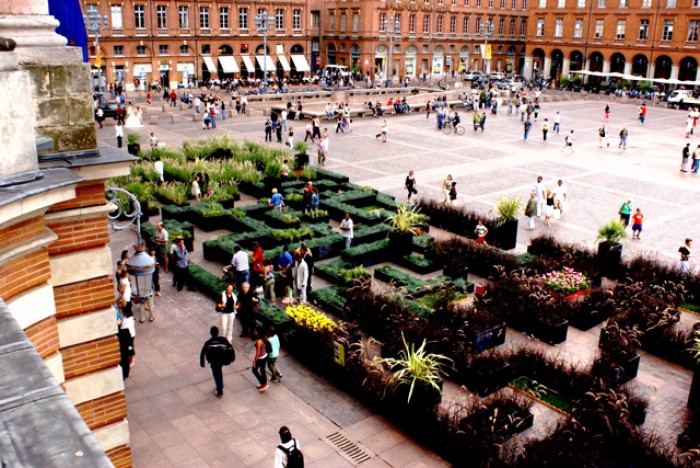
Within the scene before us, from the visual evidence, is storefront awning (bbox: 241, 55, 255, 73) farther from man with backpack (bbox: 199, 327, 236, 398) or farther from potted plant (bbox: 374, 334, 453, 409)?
potted plant (bbox: 374, 334, 453, 409)

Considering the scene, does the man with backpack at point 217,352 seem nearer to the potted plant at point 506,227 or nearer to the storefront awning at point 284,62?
the potted plant at point 506,227

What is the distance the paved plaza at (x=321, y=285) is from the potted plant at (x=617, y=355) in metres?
0.39

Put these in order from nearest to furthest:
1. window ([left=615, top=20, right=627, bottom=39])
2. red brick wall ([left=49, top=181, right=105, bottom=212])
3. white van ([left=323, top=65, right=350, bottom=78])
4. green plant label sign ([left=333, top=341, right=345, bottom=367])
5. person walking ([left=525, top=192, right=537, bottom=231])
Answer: red brick wall ([left=49, top=181, right=105, bottom=212])
green plant label sign ([left=333, top=341, right=345, bottom=367])
person walking ([left=525, top=192, right=537, bottom=231])
window ([left=615, top=20, right=627, bottom=39])
white van ([left=323, top=65, right=350, bottom=78])

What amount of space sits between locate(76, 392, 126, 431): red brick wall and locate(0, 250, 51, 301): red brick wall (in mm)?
2157

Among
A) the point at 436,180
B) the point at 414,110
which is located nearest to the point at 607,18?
the point at 414,110

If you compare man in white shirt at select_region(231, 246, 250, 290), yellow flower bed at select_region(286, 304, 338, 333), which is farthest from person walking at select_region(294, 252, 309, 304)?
yellow flower bed at select_region(286, 304, 338, 333)

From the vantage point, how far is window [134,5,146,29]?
58656mm

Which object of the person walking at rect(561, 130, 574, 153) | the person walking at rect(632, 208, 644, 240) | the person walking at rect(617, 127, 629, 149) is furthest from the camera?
the person walking at rect(617, 127, 629, 149)

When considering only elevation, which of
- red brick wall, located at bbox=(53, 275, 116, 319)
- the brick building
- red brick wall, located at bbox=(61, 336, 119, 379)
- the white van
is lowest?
red brick wall, located at bbox=(61, 336, 119, 379)

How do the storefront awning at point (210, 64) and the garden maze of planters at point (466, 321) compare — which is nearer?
the garden maze of planters at point (466, 321)

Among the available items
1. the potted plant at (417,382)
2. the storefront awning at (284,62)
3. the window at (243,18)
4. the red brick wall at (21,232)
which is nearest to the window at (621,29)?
the storefront awning at (284,62)

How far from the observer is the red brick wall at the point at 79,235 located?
7078 mm

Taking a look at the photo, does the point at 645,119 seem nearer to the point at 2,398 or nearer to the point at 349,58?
the point at 349,58

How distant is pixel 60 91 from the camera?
22.0 feet
